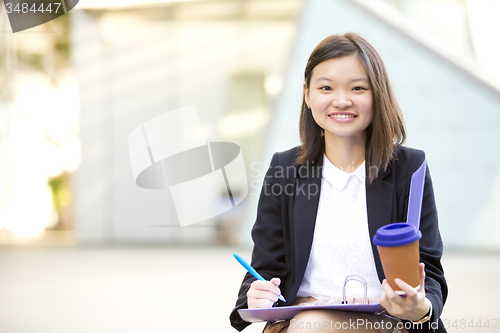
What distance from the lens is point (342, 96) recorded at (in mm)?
1478

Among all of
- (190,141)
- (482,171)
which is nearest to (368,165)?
(482,171)

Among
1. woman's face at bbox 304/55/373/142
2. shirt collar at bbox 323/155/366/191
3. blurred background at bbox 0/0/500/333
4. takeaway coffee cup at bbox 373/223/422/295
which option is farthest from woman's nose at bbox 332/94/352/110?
blurred background at bbox 0/0/500/333

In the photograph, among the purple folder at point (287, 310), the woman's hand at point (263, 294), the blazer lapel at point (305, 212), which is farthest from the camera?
the blazer lapel at point (305, 212)

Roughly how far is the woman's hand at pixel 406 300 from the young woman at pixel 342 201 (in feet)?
0.66

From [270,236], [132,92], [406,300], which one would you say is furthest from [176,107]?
[406,300]

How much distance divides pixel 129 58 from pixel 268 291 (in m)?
8.24

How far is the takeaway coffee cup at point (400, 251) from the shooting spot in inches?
41.1

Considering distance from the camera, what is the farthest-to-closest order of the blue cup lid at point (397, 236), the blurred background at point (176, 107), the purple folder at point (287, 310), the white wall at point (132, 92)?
the white wall at point (132, 92) → the blurred background at point (176, 107) → the purple folder at point (287, 310) → the blue cup lid at point (397, 236)

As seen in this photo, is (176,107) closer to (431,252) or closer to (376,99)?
(376,99)

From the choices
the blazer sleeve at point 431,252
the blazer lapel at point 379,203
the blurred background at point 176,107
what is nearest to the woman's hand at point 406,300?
the blazer sleeve at point 431,252

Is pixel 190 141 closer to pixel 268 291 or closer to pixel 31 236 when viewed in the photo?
pixel 31 236

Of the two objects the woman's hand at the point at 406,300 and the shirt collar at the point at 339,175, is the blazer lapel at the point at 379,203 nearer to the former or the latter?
the shirt collar at the point at 339,175

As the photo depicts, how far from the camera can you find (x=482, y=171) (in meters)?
6.86

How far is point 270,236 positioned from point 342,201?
0.25m
